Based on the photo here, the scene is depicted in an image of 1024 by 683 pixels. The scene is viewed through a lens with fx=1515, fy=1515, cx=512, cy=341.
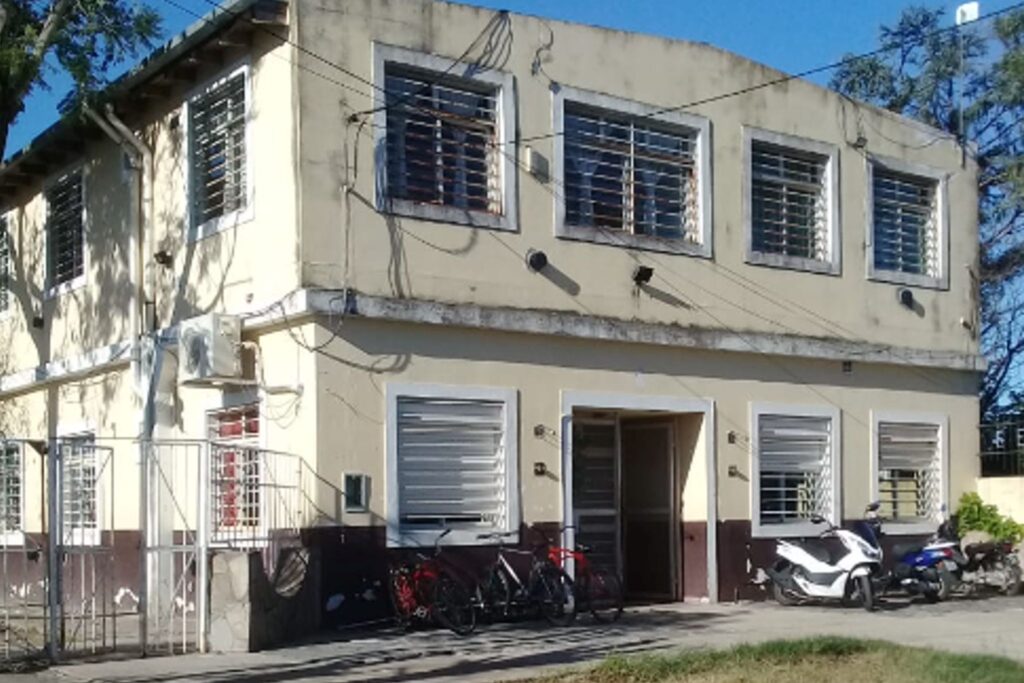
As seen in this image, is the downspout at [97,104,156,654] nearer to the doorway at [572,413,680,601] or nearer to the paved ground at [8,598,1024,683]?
the paved ground at [8,598,1024,683]

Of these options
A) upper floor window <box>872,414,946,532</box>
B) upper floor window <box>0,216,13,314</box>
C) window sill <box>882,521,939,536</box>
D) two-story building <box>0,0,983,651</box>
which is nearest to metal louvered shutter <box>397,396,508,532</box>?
two-story building <box>0,0,983,651</box>

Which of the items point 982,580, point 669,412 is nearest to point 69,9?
point 669,412

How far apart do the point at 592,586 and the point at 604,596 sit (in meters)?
0.25

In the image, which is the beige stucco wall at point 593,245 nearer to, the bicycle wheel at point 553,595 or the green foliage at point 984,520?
the green foliage at point 984,520

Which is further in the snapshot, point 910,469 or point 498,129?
point 910,469

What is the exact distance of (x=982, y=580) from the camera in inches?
774

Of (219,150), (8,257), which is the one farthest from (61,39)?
(8,257)

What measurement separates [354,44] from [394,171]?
1.40m

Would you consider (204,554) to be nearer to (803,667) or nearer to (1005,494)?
(803,667)

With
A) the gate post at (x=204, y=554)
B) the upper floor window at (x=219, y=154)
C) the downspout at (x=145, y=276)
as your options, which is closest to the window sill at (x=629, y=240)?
the upper floor window at (x=219, y=154)

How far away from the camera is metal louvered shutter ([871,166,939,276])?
2116 centimetres

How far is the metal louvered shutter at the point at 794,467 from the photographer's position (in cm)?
1919

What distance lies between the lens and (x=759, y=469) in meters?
19.0

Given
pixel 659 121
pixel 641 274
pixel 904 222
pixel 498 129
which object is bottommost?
pixel 641 274
